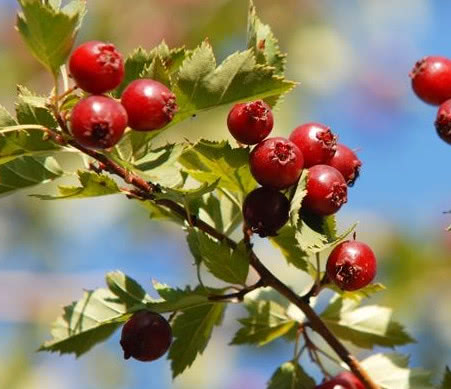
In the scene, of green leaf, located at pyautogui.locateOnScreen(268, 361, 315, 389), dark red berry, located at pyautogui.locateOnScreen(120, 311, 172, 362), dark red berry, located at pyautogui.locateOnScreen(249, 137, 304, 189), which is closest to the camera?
dark red berry, located at pyautogui.locateOnScreen(249, 137, 304, 189)

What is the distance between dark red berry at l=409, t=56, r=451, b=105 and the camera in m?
2.35

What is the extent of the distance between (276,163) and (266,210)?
0.11 meters

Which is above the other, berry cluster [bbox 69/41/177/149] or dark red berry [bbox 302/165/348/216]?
berry cluster [bbox 69/41/177/149]

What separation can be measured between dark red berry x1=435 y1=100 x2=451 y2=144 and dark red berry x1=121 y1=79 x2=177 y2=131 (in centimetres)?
71

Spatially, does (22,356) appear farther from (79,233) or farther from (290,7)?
(290,7)

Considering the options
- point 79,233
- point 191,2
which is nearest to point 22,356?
point 79,233

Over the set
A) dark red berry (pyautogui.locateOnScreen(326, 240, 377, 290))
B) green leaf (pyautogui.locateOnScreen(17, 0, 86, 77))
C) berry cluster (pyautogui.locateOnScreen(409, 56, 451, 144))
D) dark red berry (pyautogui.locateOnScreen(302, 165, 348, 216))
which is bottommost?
dark red berry (pyautogui.locateOnScreen(326, 240, 377, 290))

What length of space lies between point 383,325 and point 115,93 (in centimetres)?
99

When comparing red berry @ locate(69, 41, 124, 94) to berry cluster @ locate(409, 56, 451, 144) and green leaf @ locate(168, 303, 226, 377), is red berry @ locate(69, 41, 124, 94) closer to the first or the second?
green leaf @ locate(168, 303, 226, 377)

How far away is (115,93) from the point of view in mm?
1959

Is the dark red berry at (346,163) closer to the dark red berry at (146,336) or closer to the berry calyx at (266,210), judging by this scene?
the berry calyx at (266,210)

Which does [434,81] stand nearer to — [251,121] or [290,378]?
[251,121]

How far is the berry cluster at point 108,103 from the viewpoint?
1681 millimetres

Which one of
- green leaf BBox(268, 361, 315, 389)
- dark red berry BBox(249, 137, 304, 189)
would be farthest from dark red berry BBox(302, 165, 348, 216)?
green leaf BBox(268, 361, 315, 389)
